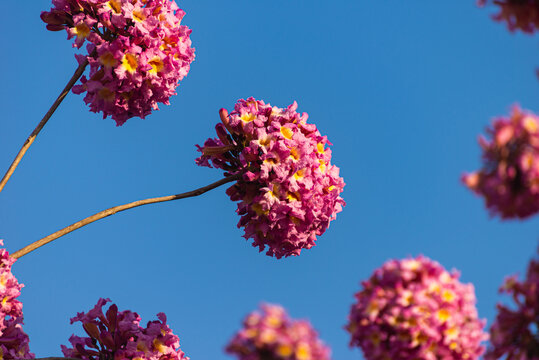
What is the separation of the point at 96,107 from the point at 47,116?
1.86 feet

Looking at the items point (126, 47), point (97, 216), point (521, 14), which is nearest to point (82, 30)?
point (126, 47)

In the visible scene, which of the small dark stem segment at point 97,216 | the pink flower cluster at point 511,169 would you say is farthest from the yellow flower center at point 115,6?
the pink flower cluster at point 511,169

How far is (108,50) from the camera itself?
22.9 feet

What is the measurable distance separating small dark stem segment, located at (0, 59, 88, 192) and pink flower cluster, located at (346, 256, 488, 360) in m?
4.24

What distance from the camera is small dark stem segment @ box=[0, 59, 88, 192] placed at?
21.9 ft

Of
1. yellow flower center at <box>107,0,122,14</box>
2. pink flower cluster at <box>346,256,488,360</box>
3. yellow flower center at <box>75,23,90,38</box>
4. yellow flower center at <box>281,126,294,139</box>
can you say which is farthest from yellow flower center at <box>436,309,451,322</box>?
yellow flower center at <box>75,23,90,38</box>

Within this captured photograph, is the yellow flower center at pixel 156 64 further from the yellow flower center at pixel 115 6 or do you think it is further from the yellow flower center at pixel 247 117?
the yellow flower center at pixel 247 117

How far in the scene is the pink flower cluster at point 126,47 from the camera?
7.02m

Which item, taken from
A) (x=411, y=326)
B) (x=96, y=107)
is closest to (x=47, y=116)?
(x=96, y=107)

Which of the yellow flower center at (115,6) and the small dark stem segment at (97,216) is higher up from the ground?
the yellow flower center at (115,6)

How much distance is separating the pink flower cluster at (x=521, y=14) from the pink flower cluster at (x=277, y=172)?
9.87 feet

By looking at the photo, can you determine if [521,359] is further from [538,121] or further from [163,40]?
[163,40]

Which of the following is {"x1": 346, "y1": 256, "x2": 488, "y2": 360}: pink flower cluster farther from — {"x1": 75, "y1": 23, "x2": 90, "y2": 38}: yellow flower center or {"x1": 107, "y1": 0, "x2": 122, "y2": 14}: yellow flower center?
{"x1": 75, "y1": 23, "x2": 90, "y2": 38}: yellow flower center

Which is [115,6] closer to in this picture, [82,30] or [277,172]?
[82,30]
